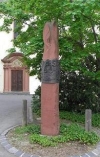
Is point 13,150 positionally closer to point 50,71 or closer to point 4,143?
point 4,143

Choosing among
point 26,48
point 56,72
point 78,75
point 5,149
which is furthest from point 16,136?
point 78,75

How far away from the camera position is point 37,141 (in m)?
8.51

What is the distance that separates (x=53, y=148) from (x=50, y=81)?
2.12 metres

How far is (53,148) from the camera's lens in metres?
8.20

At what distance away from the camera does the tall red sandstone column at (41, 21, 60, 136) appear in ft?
29.3

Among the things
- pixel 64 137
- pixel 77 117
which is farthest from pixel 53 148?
pixel 77 117

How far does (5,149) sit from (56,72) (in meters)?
2.88

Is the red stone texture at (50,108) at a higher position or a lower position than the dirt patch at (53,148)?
higher

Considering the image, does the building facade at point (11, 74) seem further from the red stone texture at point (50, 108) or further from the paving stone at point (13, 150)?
the paving stone at point (13, 150)

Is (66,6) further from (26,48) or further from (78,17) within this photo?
(26,48)

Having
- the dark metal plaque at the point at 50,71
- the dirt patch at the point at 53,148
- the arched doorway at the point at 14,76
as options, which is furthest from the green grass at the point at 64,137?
the arched doorway at the point at 14,76

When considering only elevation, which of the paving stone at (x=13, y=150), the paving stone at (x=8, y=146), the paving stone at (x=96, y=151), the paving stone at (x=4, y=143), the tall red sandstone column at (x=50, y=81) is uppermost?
the tall red sandstone column at (x=50, y=81)

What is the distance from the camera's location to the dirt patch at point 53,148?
26.0 feet

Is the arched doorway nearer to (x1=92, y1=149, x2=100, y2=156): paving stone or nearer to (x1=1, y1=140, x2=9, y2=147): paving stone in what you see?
(x1=1, y1=140, x2=9, y2=147): paving stone
